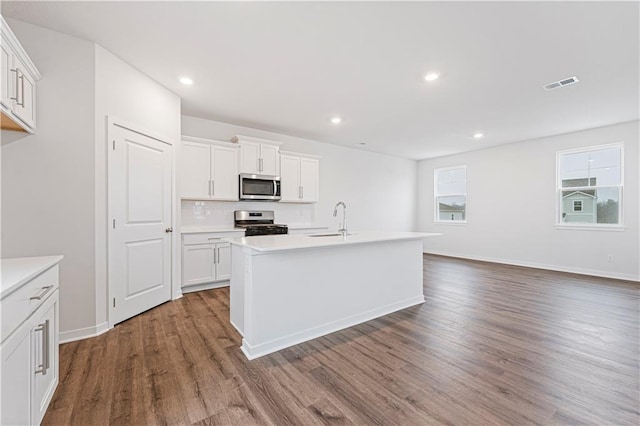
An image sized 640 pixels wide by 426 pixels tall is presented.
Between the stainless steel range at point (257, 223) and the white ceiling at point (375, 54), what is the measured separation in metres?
1.62

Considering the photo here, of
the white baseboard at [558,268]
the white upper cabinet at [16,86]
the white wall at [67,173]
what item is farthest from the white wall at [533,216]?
the white upper cabinet at [16,86]

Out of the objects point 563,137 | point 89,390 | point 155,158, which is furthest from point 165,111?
point 563,137

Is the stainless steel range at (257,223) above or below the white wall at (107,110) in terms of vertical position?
below

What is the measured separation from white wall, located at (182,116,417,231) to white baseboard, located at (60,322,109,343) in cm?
193

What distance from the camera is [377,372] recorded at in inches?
77.0

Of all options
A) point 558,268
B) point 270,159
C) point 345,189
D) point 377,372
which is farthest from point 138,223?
point 558,268

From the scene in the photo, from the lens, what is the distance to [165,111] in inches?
133

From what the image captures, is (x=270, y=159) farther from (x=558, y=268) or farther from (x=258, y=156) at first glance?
(x=558, y=268)

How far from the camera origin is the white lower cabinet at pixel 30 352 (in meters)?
1.10

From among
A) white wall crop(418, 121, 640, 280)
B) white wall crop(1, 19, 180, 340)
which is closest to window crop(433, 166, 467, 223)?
white wall crop(418, 121, 640, 280)

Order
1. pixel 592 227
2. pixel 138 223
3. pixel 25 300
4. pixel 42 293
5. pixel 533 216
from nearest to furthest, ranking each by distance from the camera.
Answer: pixel 25 300 → pixel 42 293 → pixel 138 223 → pixel 592 227 → pixel 533 216

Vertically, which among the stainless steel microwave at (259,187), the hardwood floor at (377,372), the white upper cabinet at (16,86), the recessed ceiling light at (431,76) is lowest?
the hardwood floor at (377,372)

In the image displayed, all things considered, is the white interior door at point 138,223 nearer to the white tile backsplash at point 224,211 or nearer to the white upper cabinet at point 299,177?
the white tile backsplash at point 224,211

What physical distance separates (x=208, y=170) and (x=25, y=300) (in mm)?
3109
